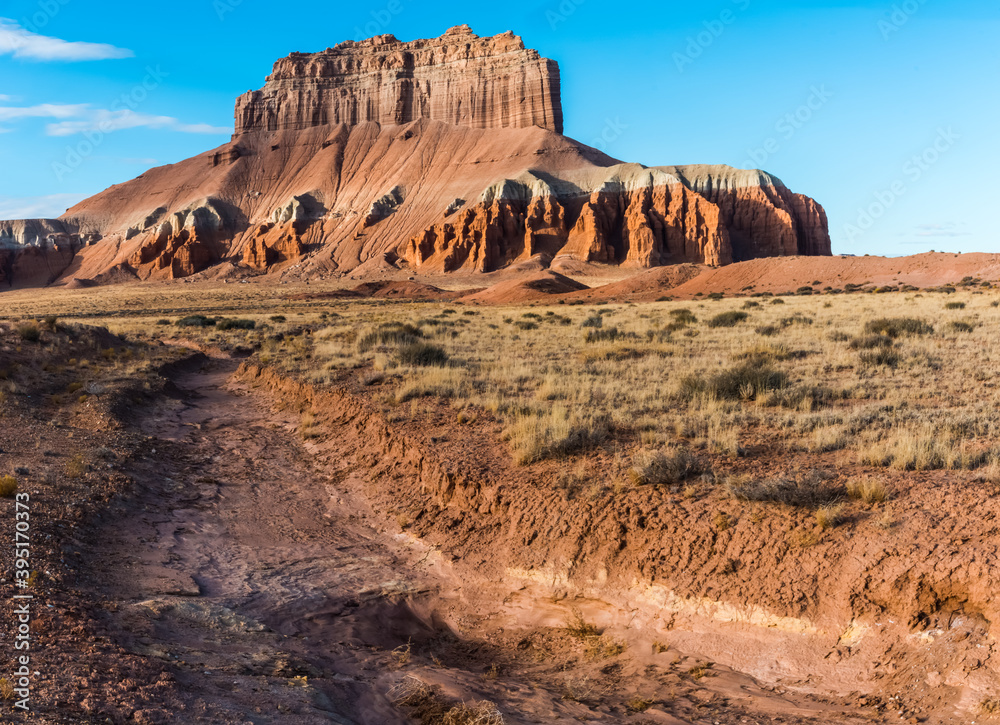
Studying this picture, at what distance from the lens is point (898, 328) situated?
18.7 metres

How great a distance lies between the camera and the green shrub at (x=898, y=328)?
60.5ft

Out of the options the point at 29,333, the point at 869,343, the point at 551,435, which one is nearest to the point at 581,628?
the point at 551,435

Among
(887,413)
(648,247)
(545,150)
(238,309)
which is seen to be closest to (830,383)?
(887,413)

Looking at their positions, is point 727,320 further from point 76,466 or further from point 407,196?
point 407,196

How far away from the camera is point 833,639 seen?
5.52 meters

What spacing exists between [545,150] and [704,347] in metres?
88.2

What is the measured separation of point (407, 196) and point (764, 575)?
9914cm

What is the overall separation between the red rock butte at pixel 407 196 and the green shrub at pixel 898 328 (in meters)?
69.3

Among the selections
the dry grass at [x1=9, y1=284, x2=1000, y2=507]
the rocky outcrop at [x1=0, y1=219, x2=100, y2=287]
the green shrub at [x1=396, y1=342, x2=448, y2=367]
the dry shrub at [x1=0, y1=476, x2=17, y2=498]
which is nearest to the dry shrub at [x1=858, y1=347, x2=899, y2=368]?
the dry grass at [x1=9, y1=284, x2=1000, y2=507]

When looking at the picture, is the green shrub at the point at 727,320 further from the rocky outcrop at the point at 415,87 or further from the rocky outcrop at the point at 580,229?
the rocky outcrop at the point at 415,87

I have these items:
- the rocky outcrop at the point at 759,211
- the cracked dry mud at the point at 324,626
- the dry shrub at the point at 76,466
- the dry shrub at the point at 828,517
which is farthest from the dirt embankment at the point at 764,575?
the rocky outcrop at the point at 759,211

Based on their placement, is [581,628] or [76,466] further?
[76,466]

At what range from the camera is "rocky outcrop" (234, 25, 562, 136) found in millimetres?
109000

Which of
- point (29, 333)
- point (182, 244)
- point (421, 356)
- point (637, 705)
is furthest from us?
point (182, 244)
